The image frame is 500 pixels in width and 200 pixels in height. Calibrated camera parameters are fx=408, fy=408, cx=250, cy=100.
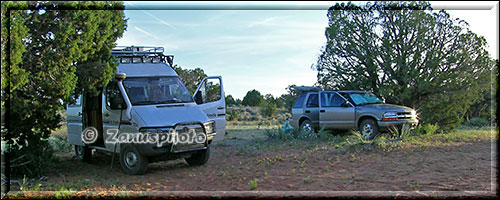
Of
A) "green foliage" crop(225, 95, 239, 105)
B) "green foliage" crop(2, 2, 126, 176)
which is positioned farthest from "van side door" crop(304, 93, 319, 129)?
"green foliage" crop(225, 95, 239, 105)

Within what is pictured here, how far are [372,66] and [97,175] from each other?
10.1 metres

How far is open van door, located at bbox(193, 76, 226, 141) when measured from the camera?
10719 millimetres

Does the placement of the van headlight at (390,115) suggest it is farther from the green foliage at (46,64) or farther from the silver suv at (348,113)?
the green foliage at (46,64)

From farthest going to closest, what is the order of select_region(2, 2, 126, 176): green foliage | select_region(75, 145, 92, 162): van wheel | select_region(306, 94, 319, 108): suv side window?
select_region(306, 94, 319, 108): suv side window, select_region(75, 145, 92, 162): van wheel, select_region(2, 2, 126, 176): green foliage

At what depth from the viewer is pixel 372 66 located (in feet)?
47.8

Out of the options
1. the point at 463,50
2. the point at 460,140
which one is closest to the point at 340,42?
the point at 463,50

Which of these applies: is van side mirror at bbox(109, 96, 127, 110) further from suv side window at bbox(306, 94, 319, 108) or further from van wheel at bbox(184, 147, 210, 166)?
suv side window at bbox(306, 94, 319, 108)

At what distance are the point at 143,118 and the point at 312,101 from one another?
25.2 ft

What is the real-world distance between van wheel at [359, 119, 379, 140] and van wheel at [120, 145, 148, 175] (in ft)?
23.3

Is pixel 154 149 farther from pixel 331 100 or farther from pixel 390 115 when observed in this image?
pixel 331 100

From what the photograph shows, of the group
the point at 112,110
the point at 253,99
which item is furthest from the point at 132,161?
the point at 253,99

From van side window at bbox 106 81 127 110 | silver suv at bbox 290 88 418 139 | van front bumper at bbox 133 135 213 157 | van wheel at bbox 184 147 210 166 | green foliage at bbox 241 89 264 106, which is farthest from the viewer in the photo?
green foliage at bbox 241 89 264 106

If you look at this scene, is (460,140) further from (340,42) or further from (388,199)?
(388,199)

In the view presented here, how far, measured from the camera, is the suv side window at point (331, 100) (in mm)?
13531
